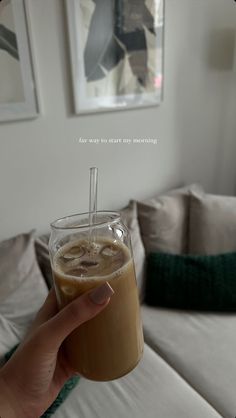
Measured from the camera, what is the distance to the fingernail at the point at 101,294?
580 millimetres

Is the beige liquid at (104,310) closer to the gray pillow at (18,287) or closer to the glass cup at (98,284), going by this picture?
the glass cup at (98,284)

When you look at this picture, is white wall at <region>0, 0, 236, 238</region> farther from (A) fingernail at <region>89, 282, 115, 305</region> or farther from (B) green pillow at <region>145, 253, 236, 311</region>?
(A) fingernail at <region>89, 282, 115, 305</region>

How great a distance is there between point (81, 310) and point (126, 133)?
1.37 metres

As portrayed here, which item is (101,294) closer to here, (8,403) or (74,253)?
(74,253)

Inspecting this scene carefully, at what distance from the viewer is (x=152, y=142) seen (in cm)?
193

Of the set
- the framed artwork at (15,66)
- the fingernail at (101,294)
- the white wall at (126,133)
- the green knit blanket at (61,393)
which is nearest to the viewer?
the fingernail at (101,294)

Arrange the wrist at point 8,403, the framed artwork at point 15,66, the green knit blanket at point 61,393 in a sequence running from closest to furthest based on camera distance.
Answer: the wrist at point 8,403
the green knit blanket at point 61,393
the framed artwork at point 15,66

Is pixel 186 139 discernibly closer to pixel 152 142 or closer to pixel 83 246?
pixel 152 142

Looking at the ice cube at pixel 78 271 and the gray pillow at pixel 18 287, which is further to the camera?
the gray pillow at pixel 18 287

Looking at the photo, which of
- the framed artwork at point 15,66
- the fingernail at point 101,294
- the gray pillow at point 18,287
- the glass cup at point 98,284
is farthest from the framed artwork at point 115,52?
the fingernail at point 101,294

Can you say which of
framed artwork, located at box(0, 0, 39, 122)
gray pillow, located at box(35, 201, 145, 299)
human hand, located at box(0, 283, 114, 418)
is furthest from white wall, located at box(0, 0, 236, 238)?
human hand, located at box(0, 283, 114, 418)

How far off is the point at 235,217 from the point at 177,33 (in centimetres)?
108

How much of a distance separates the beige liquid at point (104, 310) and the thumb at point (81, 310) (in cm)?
3

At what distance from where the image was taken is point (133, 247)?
164 centimetres
